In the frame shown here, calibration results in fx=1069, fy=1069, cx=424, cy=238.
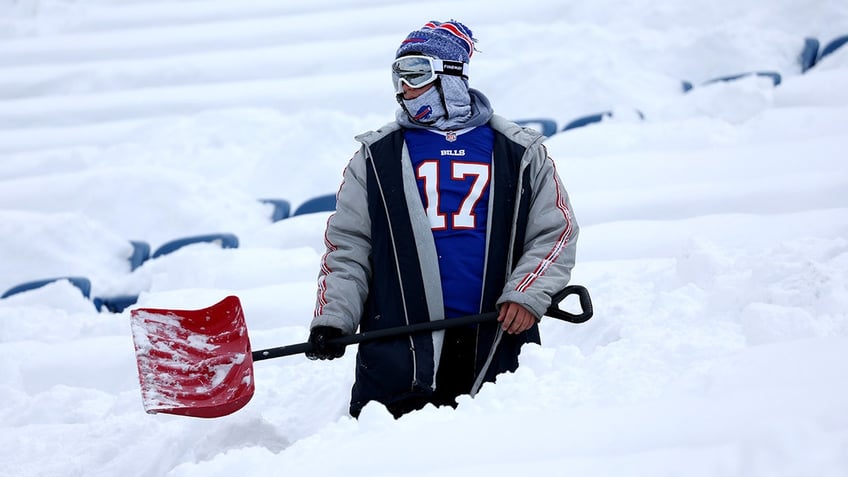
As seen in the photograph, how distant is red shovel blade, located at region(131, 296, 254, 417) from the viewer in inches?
103

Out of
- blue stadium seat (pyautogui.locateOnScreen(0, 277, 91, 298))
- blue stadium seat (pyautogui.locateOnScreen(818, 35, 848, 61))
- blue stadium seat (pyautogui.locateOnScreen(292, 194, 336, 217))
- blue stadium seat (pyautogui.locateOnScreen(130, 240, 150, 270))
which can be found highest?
blue stadium seat (pyautogui.locateOnScreen(818, 35, 848, 61))

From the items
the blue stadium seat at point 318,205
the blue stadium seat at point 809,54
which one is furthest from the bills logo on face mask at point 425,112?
the blue stadium seat at point 809,54

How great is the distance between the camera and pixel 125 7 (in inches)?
421

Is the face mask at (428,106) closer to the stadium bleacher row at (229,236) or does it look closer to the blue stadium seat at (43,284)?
the stadium bleacher row at (229,236)

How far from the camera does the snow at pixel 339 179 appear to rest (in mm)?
1994

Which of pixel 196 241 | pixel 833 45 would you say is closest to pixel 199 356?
pixel 196 241

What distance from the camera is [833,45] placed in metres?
7.44

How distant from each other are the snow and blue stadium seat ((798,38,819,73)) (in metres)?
0.10

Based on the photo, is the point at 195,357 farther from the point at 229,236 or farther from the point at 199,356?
the point at 229,236

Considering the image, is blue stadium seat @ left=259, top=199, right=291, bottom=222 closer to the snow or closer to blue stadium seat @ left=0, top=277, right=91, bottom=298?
the snow

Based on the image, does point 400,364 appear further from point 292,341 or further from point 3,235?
point 3,235

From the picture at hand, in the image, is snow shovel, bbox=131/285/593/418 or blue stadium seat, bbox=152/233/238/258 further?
blue stadium seat, bbox=152/233/238/258

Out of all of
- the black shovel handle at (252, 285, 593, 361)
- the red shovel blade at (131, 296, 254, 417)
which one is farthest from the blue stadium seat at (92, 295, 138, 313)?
the black shovel handle at (252, 285, 593, 361)

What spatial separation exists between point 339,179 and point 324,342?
400cm
